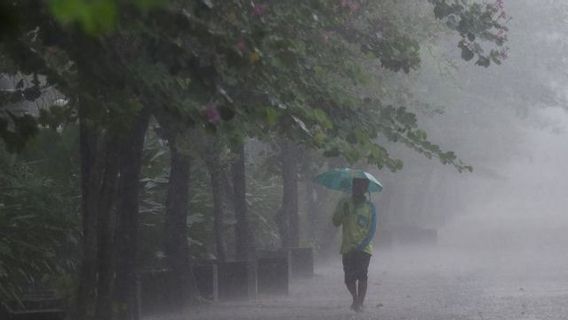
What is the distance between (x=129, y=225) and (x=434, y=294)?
7.67m

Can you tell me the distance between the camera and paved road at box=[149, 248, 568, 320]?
1565 cm

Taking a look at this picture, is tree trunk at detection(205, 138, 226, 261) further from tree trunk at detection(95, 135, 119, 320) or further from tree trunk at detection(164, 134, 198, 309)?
tree trunk at detection(95, 135, 119, 320)

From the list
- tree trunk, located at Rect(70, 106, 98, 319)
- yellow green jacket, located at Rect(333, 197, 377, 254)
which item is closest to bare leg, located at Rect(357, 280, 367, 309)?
yellow green jacket, located at Rect(333, 197, 377, 254)

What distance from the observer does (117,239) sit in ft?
43.4

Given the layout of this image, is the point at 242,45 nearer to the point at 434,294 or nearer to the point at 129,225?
the point at 129,225

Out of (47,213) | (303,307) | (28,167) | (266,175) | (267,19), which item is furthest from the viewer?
(266,175)

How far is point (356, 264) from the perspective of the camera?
15.8m

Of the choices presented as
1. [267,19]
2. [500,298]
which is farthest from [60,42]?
[500,298]

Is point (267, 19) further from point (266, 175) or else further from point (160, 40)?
point (266, 175)

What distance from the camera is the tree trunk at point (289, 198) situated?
24328 millimetres

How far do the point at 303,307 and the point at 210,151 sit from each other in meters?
2.46

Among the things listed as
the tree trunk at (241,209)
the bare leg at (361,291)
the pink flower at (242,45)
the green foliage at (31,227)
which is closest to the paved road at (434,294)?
the bare leg at (361,291)

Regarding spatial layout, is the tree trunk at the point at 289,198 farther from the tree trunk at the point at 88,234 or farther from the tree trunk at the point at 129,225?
the tree trunk at the point at 88,234

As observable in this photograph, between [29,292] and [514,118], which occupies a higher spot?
[514,118]
